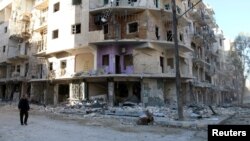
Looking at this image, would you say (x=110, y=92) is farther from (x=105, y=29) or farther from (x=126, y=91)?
(x=105, y=29)

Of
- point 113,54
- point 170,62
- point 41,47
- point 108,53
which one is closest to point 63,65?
point 41,47

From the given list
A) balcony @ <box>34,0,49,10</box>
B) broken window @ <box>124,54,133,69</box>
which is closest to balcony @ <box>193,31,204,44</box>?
broken window @ <box>124,54,133,69</box>

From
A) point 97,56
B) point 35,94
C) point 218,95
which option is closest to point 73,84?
point 97,56

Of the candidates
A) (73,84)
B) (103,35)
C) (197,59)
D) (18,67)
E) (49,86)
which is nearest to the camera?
(103,35)

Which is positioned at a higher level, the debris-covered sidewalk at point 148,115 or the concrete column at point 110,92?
the concrete column at point 110,92

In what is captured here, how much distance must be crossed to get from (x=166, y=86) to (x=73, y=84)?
398 inches

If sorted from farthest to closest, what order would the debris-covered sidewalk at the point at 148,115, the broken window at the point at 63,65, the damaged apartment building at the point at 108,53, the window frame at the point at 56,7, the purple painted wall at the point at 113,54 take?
the window frame at the point at 56,7 < the broken window at the point at 63,65 < the purple painted wall at the point at 113,54 < the damaged apartment building at the point at 108,53 < the debris-covered sidewalk at the point at 148,115

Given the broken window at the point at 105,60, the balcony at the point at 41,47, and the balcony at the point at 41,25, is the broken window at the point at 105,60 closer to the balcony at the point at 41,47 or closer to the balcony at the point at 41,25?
the balcony at the point at 41,47

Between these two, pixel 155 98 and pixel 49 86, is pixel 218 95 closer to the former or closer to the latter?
pixel 155 98

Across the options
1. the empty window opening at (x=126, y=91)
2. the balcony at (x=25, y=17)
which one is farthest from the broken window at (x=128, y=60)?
the balcony at (x=25, y=17)

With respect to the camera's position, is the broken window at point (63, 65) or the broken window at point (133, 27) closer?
the broken window at point (133, 27)

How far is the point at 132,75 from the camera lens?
26938mm

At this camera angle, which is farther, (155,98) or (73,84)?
(73,84)

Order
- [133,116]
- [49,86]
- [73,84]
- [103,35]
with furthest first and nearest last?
[49,86]
[73,84]
[103,35]
[133,116]
